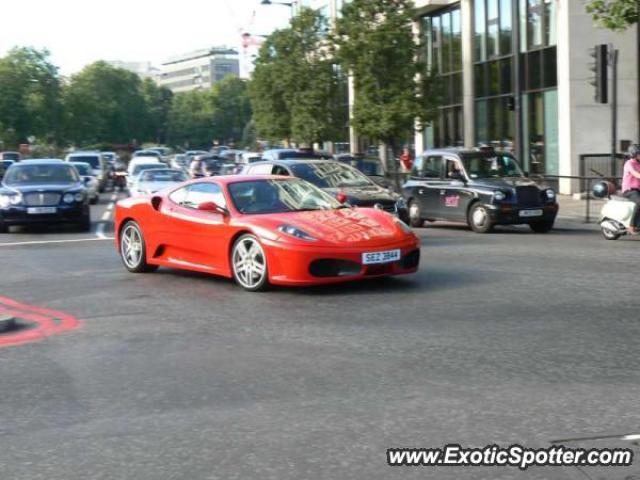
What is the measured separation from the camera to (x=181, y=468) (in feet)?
15.4

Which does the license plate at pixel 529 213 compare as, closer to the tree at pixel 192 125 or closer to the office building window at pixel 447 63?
the office building window at pixel 447 63

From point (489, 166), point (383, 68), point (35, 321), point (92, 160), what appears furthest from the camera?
point (92, 160)

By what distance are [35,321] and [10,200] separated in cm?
1240

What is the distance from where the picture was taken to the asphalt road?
491 centimetres

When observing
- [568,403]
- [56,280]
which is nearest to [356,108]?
[56,280]

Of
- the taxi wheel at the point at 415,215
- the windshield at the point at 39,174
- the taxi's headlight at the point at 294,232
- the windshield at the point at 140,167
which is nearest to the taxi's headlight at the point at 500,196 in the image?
the taxi wheel at the point at 415,215

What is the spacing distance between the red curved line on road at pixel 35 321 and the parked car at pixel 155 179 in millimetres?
15663

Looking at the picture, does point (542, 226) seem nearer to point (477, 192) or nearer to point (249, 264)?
point (477, 192)

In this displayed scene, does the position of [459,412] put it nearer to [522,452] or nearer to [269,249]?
[522,452]

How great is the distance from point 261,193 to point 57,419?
624 cm

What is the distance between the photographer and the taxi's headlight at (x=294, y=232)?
1038 cm

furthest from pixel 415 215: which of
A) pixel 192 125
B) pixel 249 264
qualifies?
pixel 192 125

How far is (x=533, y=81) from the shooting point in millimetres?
32719

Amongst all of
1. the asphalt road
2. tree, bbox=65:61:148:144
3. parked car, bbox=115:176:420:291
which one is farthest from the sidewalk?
tree, bbox=65:61:148:144
